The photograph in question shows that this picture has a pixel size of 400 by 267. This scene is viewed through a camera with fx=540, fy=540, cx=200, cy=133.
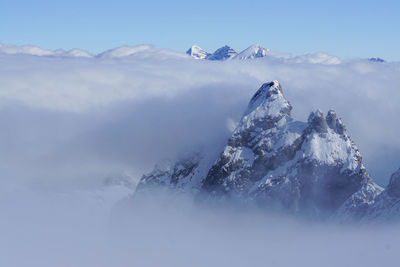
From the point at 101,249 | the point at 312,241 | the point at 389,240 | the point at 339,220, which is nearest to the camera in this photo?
the point at 389,240

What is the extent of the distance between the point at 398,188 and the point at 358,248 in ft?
332

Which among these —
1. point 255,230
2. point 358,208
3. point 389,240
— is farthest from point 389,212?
point 389,240

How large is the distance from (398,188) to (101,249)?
378 ft

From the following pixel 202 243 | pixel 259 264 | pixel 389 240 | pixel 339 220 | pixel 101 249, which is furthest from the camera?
pixel 339 220

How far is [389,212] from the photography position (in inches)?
6742

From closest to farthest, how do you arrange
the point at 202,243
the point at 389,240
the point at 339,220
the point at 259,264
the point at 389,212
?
Answer: 1. the point at 389,240
2. the point at 259,264
3. the point at 202,243
4. the point at 389,212
5. the point at 339,220

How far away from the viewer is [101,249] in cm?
10350

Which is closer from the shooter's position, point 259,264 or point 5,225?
point 259,264

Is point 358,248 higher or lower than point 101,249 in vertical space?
higher

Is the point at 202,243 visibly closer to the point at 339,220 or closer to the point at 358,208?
the point at 339,220

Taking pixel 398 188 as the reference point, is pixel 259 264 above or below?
above

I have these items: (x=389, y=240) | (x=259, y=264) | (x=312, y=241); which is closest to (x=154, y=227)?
(x=312, y=241)

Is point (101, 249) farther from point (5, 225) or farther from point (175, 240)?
point (5, 225)

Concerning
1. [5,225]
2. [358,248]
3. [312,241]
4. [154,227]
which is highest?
[358,248]
